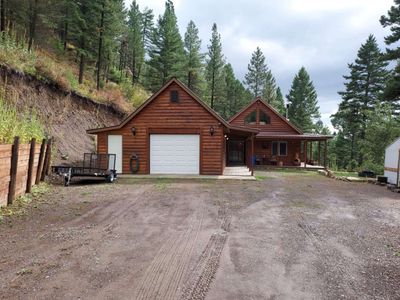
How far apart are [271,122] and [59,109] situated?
15.0m

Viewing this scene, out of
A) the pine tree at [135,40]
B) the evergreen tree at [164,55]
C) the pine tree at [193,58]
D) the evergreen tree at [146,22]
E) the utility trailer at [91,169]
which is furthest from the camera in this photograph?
the evergreen tree at [146,22]

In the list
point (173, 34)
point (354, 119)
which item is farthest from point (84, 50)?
point (354, 119)

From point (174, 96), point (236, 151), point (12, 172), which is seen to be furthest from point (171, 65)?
point (12, 172)

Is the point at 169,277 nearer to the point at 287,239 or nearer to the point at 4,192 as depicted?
the point at 287,239

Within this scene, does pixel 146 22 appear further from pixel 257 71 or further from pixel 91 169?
pixel 91 169

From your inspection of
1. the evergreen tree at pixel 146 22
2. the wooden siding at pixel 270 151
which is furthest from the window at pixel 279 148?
the evergreen tree at pixel 146 22

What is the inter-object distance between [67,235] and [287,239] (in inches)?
142

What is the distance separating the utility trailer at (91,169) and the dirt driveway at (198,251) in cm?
278

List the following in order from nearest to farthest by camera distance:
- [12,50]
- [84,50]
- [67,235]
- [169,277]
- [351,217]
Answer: [169,277] < [67,235] < [351,217] < [12,50] < [84,50]

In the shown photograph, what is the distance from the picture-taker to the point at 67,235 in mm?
4629

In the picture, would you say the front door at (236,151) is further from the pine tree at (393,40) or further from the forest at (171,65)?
the pine tree at (393,40)

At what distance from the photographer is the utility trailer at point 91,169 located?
32.7 feet

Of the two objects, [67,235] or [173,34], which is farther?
[173,34]

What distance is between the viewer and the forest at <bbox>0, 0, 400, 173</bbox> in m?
17.7
